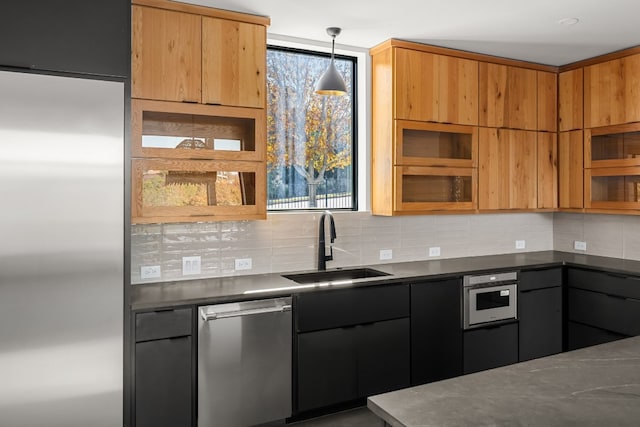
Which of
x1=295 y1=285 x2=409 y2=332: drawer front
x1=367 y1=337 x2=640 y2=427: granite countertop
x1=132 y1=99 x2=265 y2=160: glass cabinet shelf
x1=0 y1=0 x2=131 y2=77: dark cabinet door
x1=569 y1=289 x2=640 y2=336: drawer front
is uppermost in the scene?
x1=0 y1=0 x2=131 y2=77: dark cabinet door

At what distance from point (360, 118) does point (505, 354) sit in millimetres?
2177

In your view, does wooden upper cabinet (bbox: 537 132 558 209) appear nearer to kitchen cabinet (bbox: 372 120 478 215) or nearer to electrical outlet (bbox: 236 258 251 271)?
kitchen cabinet (bbox: 372 120 478 215)

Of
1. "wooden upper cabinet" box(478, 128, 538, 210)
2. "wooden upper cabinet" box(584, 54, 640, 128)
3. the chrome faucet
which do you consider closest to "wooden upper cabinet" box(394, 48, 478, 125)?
"wooden upper cabinet" box(478, 128, 538, 210)

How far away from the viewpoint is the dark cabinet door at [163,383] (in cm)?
258

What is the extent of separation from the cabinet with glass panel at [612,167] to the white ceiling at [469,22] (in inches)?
27.5

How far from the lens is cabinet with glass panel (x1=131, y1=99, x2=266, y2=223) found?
287cm

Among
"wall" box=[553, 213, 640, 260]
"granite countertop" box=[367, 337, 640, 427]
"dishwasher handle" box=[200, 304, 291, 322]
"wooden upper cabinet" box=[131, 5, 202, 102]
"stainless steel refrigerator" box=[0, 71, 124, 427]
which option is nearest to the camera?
"granite countertop" box=[367, 337, 640, 427]

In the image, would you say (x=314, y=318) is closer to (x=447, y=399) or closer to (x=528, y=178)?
(x=447, y=399)

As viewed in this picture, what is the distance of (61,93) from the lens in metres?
2.32

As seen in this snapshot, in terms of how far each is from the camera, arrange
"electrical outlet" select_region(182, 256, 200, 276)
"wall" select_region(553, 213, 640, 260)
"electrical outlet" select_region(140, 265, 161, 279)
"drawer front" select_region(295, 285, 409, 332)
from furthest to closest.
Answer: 1. "wall" select_region(553, 213, 640, 260)
2. "electrical outlet" select_region(182, 256, 200, 276)
3. "electrical outlet" select_region(140, 265, 161, 279)
4. "drawer front" select_region(295, 285, 409, 332)

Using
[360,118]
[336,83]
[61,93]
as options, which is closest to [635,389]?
[336,83]

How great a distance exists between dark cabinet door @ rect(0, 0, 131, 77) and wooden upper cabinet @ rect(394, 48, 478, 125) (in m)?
2.03

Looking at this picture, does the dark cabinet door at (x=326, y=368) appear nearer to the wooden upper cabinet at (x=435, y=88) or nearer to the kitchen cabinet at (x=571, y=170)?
the wooden upper cabinet at (x=435, y=88)

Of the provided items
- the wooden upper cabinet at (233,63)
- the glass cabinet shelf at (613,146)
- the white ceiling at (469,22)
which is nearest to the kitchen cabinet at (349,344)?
the wooden upper cabinet at (233,63)
